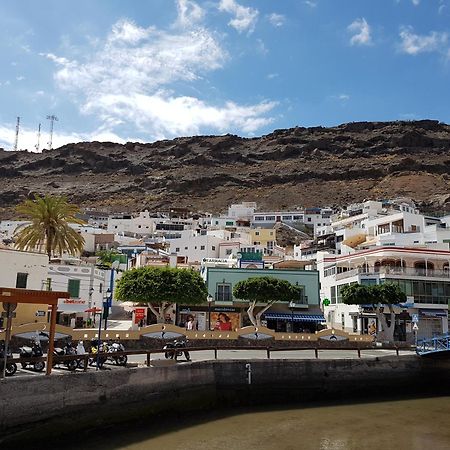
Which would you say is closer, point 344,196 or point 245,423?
point 245,423

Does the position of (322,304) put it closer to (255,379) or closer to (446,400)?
(446,400)

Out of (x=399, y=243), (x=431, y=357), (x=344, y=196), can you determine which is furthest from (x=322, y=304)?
(x=344, y=196)

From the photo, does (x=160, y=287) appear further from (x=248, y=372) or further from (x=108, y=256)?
(x=108, y=256)

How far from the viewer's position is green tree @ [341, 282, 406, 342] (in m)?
41.8

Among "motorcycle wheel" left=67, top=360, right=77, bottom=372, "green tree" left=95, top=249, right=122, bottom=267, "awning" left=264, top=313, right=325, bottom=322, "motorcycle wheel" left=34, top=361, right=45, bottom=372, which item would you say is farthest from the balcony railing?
"green tree" left=95, top=249, right=122, bottom=267

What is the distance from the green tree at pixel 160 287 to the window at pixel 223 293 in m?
5.60

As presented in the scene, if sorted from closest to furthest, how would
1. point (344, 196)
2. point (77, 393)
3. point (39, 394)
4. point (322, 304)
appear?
point (39, 394)
point (77, 393)
point (322, 304)
point (344, 196)

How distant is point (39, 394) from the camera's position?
17.8 m

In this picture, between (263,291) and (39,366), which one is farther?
(263,291)

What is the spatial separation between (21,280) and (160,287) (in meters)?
10.8

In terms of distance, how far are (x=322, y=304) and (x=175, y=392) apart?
34.4m

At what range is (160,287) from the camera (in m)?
42.0

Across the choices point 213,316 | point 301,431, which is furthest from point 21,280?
point 301,431

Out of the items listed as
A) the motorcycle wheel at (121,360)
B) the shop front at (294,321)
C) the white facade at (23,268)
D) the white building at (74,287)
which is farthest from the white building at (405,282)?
the motorcycle wheel at (121,360)
